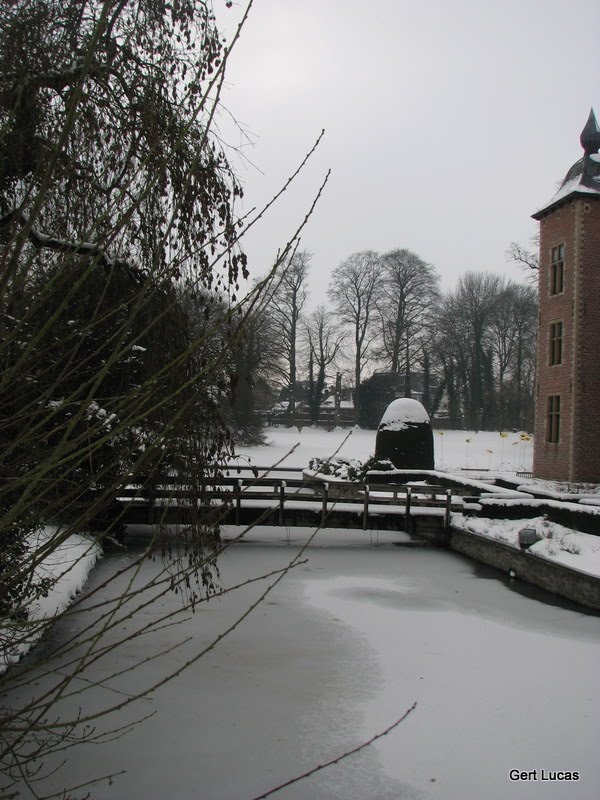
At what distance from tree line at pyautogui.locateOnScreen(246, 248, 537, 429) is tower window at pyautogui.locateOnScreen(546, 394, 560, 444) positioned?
2004cm

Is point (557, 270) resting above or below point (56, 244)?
above

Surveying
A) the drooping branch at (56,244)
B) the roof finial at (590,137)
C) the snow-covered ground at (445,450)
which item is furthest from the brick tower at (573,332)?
the drooping branch at (56,244)

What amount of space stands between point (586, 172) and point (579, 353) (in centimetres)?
523

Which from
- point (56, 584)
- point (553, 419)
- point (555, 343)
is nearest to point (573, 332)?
point (555, 343)

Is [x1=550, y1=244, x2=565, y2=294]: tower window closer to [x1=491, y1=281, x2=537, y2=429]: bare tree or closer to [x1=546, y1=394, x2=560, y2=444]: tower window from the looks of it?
[x1=546, y1=394, x2=560, y2=444]: tower window

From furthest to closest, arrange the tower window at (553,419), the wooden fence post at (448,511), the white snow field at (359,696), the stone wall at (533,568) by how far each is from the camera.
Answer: the tower window at (553,419)
the wooden fence post at (448,511)
the stone wall at (533,568)
the white snow field at (359,696)

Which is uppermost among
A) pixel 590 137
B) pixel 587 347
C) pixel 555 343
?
pixel 590 137

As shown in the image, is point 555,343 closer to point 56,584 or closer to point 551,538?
point 551,538

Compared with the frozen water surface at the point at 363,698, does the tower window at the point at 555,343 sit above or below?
above

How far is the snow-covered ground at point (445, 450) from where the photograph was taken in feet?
92.3

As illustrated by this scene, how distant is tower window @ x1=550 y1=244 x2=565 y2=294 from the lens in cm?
2119

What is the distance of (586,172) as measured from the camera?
2039 cm

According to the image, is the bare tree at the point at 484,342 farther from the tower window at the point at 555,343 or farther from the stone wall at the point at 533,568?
the stone wall at the point at 533,568

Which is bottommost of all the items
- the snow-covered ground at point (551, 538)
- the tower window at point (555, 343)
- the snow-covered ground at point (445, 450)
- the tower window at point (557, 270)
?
the snow-covered ground at point (551, 538)
